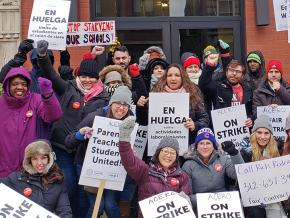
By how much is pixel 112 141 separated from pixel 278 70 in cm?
228

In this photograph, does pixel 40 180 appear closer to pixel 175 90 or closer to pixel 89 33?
pixel 175 90

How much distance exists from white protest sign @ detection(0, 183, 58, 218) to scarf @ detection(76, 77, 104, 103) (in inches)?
59.4

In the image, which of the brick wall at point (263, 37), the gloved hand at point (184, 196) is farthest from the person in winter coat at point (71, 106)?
the brick wall at point (263, 37)

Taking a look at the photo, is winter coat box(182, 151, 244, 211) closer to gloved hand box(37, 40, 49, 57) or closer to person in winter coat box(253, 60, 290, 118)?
person in winter coat box(253, 60, 290, 118)

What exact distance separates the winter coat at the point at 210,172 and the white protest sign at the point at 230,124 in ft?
2.23

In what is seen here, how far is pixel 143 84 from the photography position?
6770mm

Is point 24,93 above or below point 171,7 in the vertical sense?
below

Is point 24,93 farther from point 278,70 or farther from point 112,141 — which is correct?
point 278,70

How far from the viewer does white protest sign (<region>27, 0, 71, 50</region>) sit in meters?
7.30

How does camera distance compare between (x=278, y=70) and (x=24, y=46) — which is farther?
(x=278, y=70)

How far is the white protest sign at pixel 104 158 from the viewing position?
6.10 meters

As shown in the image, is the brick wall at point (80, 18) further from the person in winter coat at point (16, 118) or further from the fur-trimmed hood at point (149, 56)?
the person in winter coat at point (16, 118)

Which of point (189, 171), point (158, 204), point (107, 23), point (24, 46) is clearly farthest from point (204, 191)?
point (107, 23)

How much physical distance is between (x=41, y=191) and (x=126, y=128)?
102 centimetres
